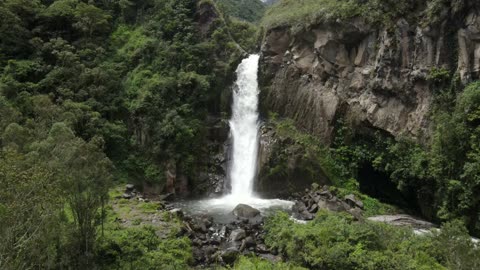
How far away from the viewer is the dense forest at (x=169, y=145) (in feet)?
46.8

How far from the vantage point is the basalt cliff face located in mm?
24469

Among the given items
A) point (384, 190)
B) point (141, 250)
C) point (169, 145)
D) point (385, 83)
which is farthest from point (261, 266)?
point (385, 83)

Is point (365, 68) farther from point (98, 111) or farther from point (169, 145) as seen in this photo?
point (98, 111)

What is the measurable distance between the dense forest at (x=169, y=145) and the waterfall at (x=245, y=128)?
111 cm

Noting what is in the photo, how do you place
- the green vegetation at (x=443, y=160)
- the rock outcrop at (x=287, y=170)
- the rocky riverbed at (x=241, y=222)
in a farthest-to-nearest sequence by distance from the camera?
the rock outcrop at (x=287, y=170), the green vegetation at (x=443, y=160), the rocky riverbed at (x=241, y=222)

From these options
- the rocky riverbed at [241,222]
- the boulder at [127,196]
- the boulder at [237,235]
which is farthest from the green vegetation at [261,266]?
the boulder at [127,196]

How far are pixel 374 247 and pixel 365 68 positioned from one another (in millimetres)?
16855

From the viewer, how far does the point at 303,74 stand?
32531 millimetres

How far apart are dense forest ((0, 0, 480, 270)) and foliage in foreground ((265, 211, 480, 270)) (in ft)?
0.22

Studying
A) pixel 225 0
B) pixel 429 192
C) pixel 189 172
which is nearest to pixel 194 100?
pixel 189 172

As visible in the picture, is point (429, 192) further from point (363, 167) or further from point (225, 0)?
point (225, 0)

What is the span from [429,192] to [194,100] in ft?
62.8

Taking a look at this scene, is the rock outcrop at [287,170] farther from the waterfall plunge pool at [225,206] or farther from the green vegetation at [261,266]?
the green vegetation at [261,266]

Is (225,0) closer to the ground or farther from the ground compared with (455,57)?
farther from the ground
